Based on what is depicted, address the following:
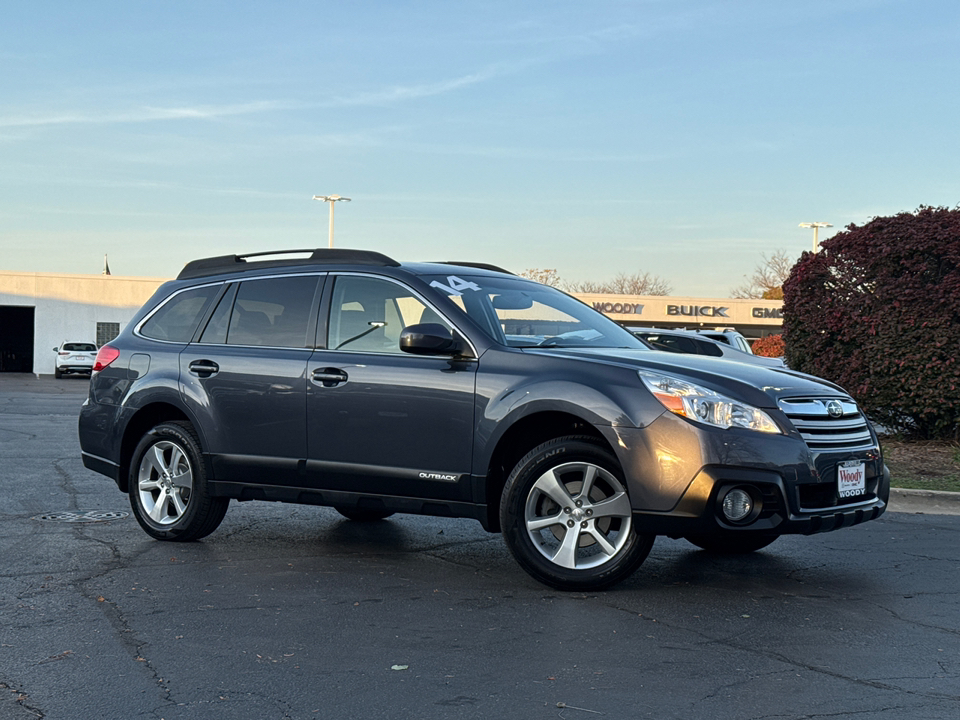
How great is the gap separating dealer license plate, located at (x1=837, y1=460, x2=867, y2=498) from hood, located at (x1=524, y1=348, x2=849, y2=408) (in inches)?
16.5

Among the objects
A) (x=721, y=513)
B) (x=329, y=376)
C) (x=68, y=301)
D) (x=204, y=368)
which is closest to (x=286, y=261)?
(x=204, y=368)

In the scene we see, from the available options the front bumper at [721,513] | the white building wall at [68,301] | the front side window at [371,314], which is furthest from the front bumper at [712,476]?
the white building wall at [68,301]

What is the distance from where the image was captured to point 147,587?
615cm

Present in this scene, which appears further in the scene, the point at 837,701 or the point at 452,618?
the point at 452,618

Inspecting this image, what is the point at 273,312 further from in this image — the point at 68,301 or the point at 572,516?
the point at 68,301

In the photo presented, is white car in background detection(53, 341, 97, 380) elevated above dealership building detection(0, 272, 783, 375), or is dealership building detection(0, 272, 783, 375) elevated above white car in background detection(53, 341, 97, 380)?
dealership building detection(0, 272, 783, 375)

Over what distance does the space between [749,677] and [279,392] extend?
3681mm

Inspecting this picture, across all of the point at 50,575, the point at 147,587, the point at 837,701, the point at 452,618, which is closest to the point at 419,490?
the point at 452,618

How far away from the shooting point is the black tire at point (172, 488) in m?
7.47

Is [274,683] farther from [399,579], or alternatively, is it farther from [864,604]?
[864,604]

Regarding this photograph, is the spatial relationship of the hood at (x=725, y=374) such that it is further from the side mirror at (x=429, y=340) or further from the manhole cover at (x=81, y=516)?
the manhole cover at (x=81, y=516)

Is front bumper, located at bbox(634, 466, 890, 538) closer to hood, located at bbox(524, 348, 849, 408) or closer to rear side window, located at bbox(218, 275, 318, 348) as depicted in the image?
hood, located at bbox(524, 348, 849, 408)

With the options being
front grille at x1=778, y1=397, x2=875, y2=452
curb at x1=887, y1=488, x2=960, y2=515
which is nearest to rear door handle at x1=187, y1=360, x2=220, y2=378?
front grille at x1=778, y1=397, x2=875, y2=452

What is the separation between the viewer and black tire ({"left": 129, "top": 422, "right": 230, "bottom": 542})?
7.47 meters
